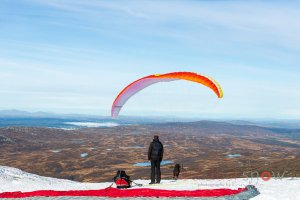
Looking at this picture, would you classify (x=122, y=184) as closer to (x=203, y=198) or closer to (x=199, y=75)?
(x=203, y=198)

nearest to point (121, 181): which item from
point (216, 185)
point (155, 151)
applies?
point (155, 151)

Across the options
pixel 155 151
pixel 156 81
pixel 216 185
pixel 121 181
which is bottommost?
pixel 216 185

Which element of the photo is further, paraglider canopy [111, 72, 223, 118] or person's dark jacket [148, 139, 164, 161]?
person's dark jacket [148, 139, 164, 161]

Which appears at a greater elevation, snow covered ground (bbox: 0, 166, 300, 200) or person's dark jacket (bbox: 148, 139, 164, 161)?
person's dark jacket (bbox: 148, 139, 164, 161)

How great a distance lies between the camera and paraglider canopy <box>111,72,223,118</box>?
19672mm

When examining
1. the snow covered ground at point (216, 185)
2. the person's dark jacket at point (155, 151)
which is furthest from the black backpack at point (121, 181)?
the person's dark jacket at point (155, 151)

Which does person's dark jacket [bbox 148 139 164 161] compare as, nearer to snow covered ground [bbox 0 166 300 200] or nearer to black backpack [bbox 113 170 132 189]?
snow covered ground [bbox 0 166 300 200]

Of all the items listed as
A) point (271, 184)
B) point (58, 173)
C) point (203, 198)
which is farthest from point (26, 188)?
point (58, 173)

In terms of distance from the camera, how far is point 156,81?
76.1 ft

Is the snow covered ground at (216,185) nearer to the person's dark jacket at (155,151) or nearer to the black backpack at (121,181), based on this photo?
the black backpack at (121,181)

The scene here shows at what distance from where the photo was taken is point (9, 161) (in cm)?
12519

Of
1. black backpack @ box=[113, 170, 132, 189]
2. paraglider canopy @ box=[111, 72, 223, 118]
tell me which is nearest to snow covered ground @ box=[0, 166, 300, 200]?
black backpack @ box=[113, 170, 132, 189]

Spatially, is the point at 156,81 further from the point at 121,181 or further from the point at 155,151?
the point at 121,181

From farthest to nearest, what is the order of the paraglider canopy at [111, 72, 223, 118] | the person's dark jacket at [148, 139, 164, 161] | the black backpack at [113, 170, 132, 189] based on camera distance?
1. the person's dark jacket at [148, 139, 164, 161]
2. the black backpack at [113, 170, 132, 189]
3. the paraglider canopy at [111, 72, 223, 118]
